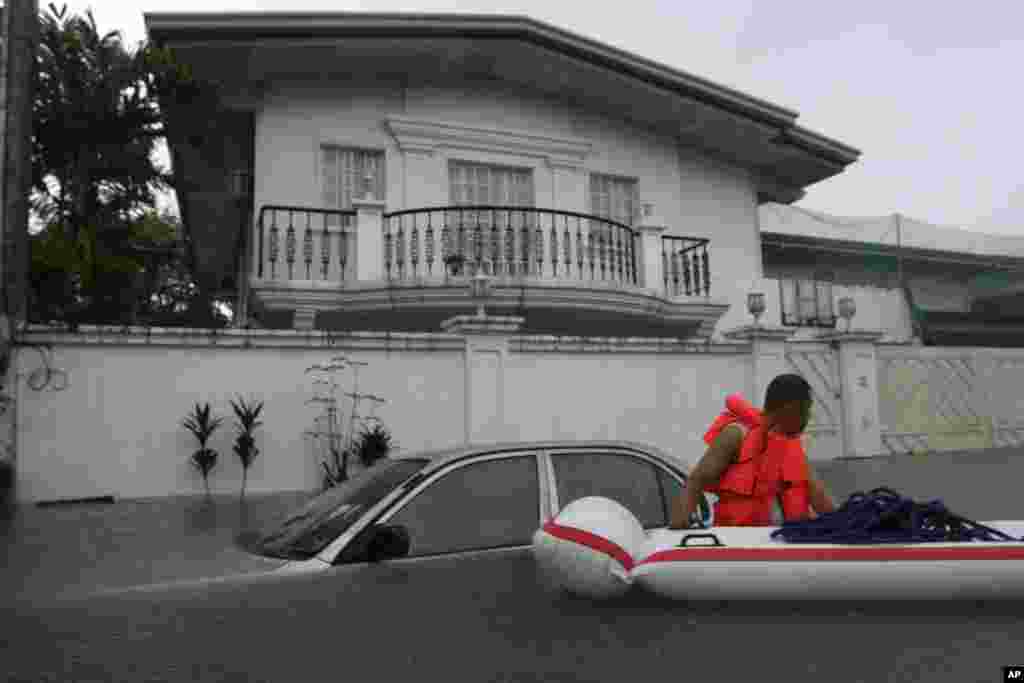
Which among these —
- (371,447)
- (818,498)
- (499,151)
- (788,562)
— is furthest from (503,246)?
(788,562)

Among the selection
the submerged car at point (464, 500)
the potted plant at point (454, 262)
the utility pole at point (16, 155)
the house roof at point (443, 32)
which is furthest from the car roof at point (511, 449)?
the house roof at point (443, 32)

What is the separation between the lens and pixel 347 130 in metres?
12.8

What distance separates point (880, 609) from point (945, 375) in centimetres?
1118

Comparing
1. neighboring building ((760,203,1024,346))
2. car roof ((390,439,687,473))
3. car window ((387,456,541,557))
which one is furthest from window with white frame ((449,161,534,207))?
car window ((387,456,541,557))

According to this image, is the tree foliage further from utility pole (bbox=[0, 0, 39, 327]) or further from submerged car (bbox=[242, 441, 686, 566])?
submerged car (bbox=[242, 441, 686, 566])

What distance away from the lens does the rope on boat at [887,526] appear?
11.5ft

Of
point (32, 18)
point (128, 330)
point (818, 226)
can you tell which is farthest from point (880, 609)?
point (818, 226)

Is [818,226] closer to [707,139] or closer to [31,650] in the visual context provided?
[707,139]

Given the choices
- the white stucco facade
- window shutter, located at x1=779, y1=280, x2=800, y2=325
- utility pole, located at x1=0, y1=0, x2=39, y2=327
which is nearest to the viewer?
utility pole, located at x1=0, y1=0, x2=39, y2=327

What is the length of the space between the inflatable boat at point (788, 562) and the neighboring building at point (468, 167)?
24.9 ft

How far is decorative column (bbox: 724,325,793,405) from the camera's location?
37.0ft

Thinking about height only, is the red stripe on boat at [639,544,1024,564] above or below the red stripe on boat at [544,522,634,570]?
below

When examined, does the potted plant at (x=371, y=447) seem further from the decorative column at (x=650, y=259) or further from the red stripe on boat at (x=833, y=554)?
the red stripe on boat at (x=833, y=554)

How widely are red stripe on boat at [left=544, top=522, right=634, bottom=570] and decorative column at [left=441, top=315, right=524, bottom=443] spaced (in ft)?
20.1
